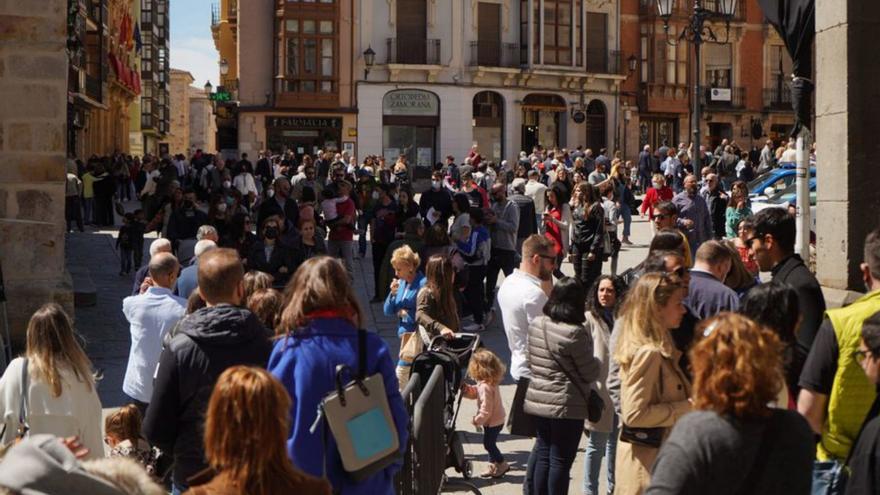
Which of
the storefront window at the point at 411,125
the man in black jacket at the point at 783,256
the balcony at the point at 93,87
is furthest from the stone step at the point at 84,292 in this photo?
the storefront window at the point at 411,125

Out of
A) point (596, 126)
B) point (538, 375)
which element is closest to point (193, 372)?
point (538, 375)

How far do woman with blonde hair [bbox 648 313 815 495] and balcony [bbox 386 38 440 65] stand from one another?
40726mm

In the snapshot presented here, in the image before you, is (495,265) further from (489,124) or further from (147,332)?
(489,124)

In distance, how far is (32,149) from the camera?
41.9 ft

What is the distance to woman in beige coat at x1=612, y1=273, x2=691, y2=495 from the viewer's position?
18.5 ft

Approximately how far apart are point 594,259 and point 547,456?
Result: 7.62m

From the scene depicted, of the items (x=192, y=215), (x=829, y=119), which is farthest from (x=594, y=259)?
(x=829, y=119)

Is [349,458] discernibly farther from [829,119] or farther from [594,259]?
[594,259]

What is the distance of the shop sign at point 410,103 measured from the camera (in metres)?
44.2

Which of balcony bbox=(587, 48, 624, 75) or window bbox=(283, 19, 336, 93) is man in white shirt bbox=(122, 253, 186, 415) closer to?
window bbox=(283, 19, 336, 93)

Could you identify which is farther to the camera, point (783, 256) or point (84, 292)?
point (84, 292)

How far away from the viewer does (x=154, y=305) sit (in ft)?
23.8

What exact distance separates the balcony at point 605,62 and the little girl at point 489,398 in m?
39.6

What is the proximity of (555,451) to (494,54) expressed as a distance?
39.1m
